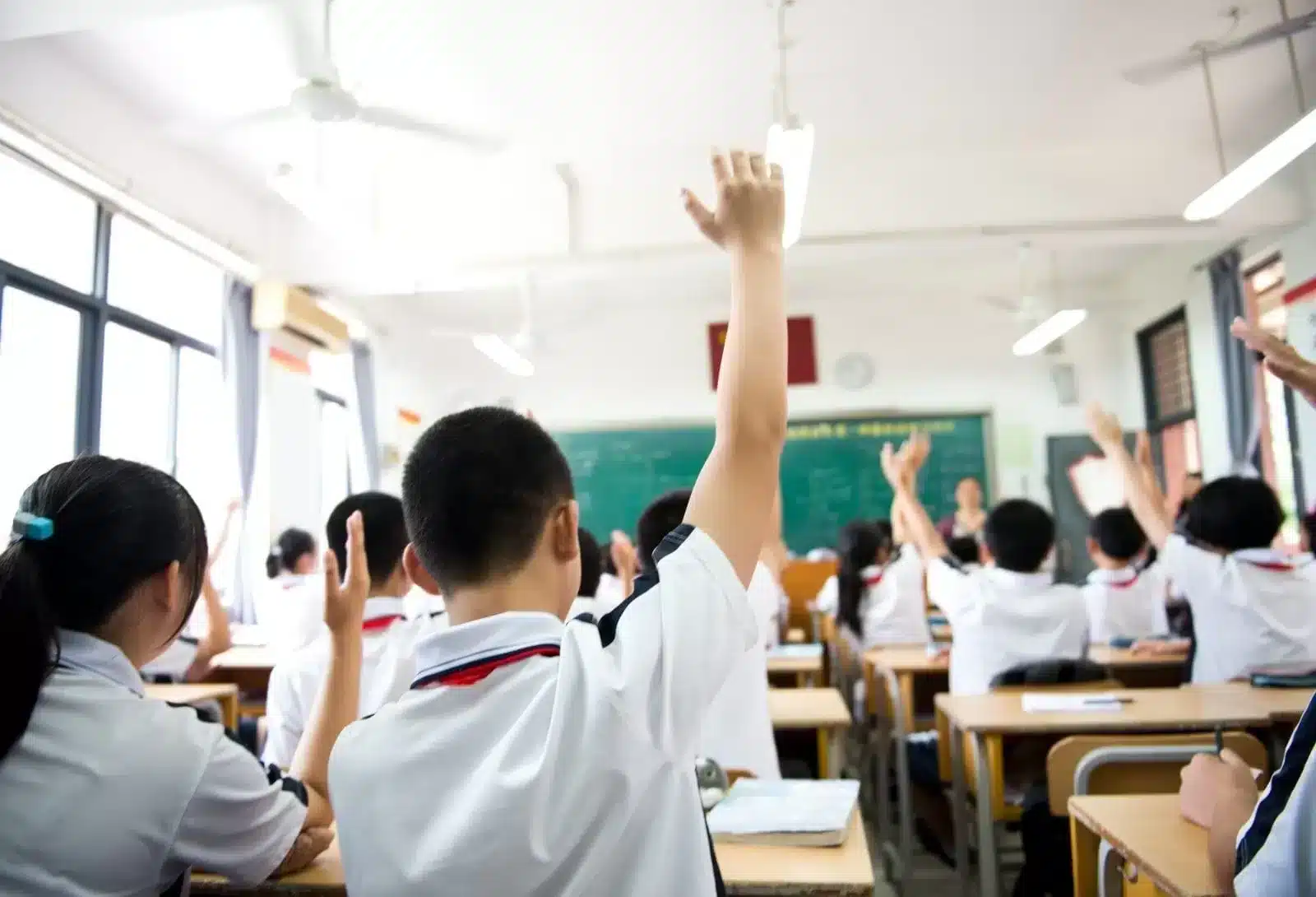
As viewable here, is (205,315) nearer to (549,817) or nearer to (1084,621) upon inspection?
(1084,621)

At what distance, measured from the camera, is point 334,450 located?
295 inches

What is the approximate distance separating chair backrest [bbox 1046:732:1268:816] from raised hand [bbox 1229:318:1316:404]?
1.01m

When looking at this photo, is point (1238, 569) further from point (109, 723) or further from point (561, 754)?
point (109, 723)

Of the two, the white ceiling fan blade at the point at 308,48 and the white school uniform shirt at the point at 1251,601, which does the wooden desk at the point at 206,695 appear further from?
the white school uniform shirt at the point at 1251,601

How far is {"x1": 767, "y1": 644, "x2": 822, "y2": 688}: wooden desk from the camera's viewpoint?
3.38 meters

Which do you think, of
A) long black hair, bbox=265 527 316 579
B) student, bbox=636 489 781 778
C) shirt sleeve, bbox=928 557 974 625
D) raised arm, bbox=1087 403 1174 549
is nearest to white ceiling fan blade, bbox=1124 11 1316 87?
raised arm, bbox=1087 403 1174 549

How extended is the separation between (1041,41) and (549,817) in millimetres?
4530

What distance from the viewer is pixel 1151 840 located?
140 centimetres

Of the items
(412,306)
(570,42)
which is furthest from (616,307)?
(570,42)

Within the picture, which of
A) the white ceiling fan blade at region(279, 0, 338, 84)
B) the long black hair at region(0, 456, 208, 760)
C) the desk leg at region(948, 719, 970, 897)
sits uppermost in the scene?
the white ceiling fan blade at region(279, 0, 338, 84)

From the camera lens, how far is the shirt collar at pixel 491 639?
2.62ft

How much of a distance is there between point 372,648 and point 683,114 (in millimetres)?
3667

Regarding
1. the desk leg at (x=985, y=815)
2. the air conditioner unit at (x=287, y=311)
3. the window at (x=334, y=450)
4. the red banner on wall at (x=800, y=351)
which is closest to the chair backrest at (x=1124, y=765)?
the desk leg at (x=985, y=815)

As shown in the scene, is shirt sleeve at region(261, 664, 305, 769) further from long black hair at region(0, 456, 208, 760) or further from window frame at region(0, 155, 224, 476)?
window frame at region(0, 155, 224, 476)
